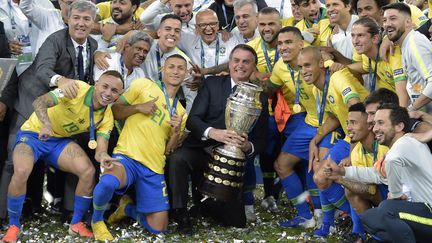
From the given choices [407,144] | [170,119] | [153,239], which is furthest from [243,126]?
[407,144]

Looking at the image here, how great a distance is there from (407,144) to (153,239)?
2.99 metres

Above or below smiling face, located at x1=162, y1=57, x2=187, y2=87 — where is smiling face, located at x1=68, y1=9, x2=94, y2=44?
above

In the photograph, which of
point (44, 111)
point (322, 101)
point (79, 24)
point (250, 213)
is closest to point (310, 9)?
point (322, 101)

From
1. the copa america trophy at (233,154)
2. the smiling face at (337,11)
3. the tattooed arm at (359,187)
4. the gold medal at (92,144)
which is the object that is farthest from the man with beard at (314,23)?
the gold medal at (92,144)

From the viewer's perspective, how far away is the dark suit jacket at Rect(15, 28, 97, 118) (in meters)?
9.68

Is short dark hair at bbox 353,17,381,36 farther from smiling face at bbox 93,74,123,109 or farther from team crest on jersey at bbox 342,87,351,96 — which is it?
smiling face at bbox 93,74,123,109

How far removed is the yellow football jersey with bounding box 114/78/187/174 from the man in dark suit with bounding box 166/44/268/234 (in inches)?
8.5

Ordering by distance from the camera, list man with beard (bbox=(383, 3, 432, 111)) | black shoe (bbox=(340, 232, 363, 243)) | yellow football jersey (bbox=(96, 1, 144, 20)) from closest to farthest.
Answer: man with beard (bbox=(383, 3, 432, 111))
black shoe (bbox=(340, 232, 363, 243))
yellow football jersey (bbox=(96, 1, 144, 20))

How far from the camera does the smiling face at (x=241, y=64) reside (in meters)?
→ 10.0

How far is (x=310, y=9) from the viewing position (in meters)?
10.7

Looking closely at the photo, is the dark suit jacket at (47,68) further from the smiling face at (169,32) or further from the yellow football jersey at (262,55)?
the yellow football jersey at (262,55)

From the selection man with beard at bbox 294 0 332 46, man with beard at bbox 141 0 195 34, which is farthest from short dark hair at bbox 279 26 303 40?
man with beard at bbox 141 0 195 34

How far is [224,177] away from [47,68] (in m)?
2.19

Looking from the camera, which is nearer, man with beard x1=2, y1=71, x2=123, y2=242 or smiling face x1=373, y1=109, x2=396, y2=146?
smiling face x1=373, y1=109, x2=396, y2=146
